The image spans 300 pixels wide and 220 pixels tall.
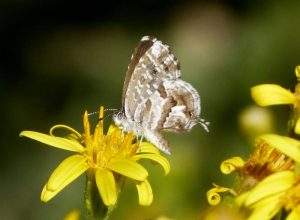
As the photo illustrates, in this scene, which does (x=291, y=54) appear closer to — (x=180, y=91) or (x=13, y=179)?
(x=13, y=179)

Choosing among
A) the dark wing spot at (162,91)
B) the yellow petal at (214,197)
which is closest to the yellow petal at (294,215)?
the yellow petal at (214,197)

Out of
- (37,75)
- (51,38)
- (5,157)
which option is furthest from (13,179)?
(51,38)

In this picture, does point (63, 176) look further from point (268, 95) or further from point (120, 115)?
point (268, 95)

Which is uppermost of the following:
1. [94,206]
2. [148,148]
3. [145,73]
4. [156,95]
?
[145,73]

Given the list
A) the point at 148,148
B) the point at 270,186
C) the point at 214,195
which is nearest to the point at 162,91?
the point at 148,148

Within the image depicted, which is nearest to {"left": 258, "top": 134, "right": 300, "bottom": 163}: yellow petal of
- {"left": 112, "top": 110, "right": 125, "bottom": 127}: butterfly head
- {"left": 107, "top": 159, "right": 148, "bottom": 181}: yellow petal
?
{"left": 107, "top": 159, "right": 148, "bottom": 181}: yellow petal

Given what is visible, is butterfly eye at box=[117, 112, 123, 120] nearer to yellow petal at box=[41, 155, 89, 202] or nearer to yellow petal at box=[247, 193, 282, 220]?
yellow petal at box=[41, 155, 89, 202]

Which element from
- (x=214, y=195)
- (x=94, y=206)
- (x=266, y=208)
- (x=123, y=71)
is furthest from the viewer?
(x=123, y=71)
